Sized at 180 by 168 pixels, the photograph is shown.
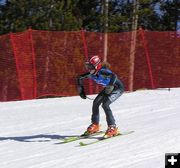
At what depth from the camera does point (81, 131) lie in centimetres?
1252

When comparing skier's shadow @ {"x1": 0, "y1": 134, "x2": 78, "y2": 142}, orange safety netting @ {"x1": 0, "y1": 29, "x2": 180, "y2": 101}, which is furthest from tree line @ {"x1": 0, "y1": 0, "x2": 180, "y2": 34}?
skier's shadow @ {"x1": 0, "y1": 134, "x2": 78, "y2": 142}

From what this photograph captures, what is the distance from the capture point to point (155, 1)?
132ft

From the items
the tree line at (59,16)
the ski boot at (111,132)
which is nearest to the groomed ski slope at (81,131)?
the ski boot at (111,132)

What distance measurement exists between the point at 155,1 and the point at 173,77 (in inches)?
750

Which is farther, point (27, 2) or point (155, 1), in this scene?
point (155, 1)

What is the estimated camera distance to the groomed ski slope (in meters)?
9.33

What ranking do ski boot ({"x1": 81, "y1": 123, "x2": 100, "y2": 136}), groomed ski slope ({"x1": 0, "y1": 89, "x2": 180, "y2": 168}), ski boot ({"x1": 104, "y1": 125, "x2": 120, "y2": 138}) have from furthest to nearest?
ski boot ({"x1": 81, "y1": 123, "x2": 100, "y2": 136}), ski boot ({"x1": 104, "y1": 125, "x2": 120, "y2": 138}), groomed ski slope ({"x1": 0, "y1": 89, "x2": 180, "y2": 168})

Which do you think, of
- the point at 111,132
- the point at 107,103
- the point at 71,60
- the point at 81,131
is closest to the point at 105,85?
the point at 107,103

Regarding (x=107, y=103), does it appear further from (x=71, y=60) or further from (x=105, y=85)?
(x=71, y=60)

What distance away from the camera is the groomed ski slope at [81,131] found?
9328 millimetres

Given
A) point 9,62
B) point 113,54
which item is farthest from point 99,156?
point 113,54

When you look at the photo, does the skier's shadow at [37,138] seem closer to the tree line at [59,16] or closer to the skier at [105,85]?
the skier at [105,85]

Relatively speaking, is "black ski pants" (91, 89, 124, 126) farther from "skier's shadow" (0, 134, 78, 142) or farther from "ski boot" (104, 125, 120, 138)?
"skier's shadow" (0, 134, 78, 142)

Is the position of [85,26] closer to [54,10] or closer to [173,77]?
[54,10]
